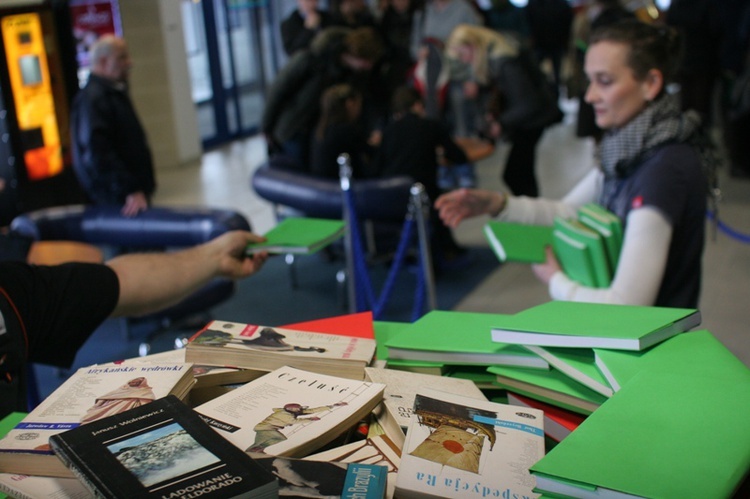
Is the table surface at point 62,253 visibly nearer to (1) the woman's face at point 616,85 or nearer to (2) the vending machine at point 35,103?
(1) the woman's face at point 616,85

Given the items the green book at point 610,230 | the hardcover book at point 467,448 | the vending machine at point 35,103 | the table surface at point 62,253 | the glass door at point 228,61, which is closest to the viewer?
the hardcover book at point 467,448

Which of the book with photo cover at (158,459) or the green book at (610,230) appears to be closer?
the book with photo cover at (158,459)

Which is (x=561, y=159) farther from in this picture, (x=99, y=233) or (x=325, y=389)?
(x=325, y=389)

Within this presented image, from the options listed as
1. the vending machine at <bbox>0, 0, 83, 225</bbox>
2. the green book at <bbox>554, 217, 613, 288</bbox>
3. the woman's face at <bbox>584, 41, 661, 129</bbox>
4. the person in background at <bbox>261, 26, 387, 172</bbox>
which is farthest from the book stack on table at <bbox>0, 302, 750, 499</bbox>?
the vending machine at <bbox>0, 0, 83, 225</bbox>

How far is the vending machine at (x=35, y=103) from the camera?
6.45 m

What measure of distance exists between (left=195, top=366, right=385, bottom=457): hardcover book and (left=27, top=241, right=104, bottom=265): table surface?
8.28 ft

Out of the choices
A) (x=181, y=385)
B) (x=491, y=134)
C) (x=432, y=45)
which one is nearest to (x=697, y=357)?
(x=181, y=385)

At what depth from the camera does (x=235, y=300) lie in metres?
5.61

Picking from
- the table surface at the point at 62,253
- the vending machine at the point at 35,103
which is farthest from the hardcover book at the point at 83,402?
the vending machine at the point at 35,103

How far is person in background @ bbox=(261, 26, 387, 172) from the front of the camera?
257 inches

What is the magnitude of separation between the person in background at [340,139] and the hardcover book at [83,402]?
13.9ft

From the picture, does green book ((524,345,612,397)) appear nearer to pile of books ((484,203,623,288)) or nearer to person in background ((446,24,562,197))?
pile of books ((484,203,623,288))

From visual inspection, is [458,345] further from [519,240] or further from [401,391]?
[519,240]

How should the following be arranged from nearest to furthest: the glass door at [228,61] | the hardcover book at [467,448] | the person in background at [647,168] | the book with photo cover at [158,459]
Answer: the book with photo cover at [158,459], the hardcover book at [467,448], the person in background at [647,168], the glass door at [228,61]
